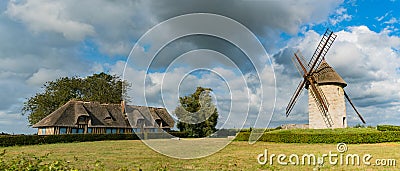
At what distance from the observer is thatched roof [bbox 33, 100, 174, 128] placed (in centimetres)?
4078

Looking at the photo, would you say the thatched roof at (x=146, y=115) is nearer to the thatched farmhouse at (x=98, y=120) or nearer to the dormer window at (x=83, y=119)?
the thatched farmhouse at (x=98, y=120)

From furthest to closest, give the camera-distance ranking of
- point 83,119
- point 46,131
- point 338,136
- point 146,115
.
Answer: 1. point 146,115
2. point 83,119
3. point 46,131
4. point 338,136

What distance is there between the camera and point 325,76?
99.6 feet

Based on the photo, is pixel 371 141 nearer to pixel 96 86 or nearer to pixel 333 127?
pixel 333 127

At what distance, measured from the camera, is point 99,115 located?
4525 cm

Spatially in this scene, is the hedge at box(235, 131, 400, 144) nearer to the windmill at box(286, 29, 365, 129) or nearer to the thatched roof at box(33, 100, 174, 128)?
the windmill at box(286, 29, 365, 129)

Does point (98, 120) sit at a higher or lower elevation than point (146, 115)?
lower

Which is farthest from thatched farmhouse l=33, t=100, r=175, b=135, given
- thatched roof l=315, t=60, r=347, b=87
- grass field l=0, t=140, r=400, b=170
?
grass field l=0, t=140, r=400, b=170

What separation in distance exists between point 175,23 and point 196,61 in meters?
2.24

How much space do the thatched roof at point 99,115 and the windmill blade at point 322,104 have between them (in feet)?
74.1

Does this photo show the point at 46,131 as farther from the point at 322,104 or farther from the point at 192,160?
the point at 192,160

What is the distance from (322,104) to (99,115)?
2866 cm

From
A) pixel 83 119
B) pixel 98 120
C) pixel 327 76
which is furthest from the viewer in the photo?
pixel 98 120

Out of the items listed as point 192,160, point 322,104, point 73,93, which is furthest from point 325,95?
point 73,93
